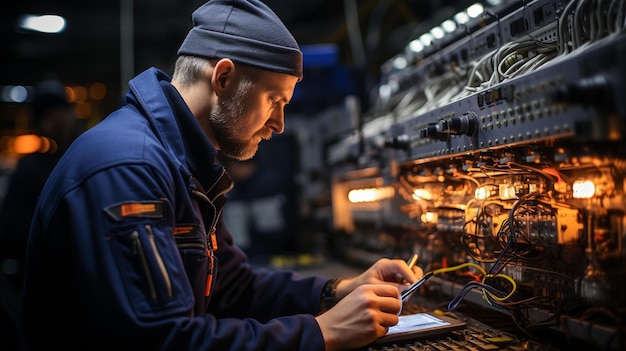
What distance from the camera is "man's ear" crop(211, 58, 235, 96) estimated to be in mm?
1304

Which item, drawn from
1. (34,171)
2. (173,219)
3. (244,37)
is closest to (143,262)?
(173,219)

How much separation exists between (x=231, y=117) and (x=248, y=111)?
0.17 ft

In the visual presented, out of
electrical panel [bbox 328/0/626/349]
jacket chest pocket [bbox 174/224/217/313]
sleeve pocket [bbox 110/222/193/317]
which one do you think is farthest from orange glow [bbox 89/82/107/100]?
sleeve pocket [bbox 110/222/193/317]

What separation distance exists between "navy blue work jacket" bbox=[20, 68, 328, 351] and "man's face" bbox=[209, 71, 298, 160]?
119mm

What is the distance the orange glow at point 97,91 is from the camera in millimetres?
5070

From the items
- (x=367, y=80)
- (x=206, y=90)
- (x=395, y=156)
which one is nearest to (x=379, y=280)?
(x=395, y=156)

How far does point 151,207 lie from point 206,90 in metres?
0.48

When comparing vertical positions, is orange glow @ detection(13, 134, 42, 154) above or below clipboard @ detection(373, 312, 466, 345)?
above

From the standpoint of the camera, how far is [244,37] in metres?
1.32

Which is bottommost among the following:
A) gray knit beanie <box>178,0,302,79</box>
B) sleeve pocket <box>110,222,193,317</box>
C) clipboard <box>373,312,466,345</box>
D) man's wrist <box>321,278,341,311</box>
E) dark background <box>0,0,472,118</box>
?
clipboard <box>373,312,466,345</box>

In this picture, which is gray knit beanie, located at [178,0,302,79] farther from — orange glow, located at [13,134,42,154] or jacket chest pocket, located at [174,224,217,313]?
orange glow, located at [13,134,42,154]

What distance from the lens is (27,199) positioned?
2.70m

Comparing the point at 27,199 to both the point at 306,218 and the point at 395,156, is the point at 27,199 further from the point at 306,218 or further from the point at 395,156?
the point at 395,156

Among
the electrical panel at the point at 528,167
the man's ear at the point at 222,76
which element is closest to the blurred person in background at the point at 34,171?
the man's ear at the point at 222,76
